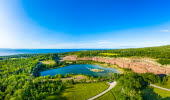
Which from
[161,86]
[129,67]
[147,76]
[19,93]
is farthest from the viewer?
[129,67]

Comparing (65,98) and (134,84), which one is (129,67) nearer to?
(134,84)

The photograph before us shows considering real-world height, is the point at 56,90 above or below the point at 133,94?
below

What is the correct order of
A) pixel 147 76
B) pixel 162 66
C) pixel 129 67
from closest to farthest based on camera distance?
pixel 147 76
pixel 162 66
pixel 129 67

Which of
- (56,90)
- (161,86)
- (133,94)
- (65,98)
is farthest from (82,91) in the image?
(161,86)

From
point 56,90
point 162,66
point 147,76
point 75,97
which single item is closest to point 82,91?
point 75,97

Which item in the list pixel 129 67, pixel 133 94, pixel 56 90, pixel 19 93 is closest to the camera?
pixel 133 94

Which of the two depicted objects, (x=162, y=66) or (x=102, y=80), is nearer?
(x=102, y=80)

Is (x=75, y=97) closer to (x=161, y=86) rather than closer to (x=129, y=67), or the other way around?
(x=161, y=86)

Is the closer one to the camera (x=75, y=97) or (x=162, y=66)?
(x=75, y=97)

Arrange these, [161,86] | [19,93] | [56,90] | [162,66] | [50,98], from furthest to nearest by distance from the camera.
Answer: [162,66] → [161,86] → [56,90] → [50,98] → [19,93]
